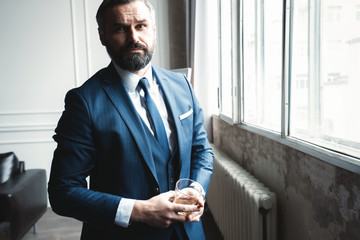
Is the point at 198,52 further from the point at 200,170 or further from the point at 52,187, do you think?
the point at 52,187

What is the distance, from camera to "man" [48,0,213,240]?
0.92 metres

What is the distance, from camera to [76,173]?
0.95 m

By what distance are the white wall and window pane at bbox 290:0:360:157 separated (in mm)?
2811

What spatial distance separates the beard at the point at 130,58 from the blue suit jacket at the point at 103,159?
0.19ft

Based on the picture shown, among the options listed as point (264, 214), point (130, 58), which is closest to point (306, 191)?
point (264, 214)

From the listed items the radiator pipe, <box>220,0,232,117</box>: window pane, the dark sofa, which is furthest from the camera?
<box>220,0,232,117</box>: window pane

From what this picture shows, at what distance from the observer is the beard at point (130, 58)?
106 cm

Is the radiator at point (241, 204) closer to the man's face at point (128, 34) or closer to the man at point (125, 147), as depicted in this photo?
the man at point (125, 147)

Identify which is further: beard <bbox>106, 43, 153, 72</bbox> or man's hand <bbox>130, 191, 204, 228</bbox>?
beard <bbox>106, 43, 153, 72</bbox>

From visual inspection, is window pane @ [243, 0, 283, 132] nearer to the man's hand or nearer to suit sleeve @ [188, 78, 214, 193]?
suit sleeve @ [188, 78, 214, 193]

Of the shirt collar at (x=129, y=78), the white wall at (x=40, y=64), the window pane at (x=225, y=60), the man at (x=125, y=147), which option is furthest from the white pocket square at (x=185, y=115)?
the white wall at (x=40, y=64)

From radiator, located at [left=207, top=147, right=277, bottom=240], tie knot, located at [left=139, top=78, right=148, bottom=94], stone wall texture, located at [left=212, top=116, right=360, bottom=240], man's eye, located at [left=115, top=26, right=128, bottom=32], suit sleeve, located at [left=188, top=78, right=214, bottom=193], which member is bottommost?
radiator, located at [left=207, top=147, right=277, bottom=240]

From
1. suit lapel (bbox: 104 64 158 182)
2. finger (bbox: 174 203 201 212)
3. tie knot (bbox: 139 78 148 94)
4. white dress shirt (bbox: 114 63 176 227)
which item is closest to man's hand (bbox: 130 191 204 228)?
finger (bbox: 174 203 201 212)

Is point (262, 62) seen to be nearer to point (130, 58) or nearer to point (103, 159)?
point (130, 58)
